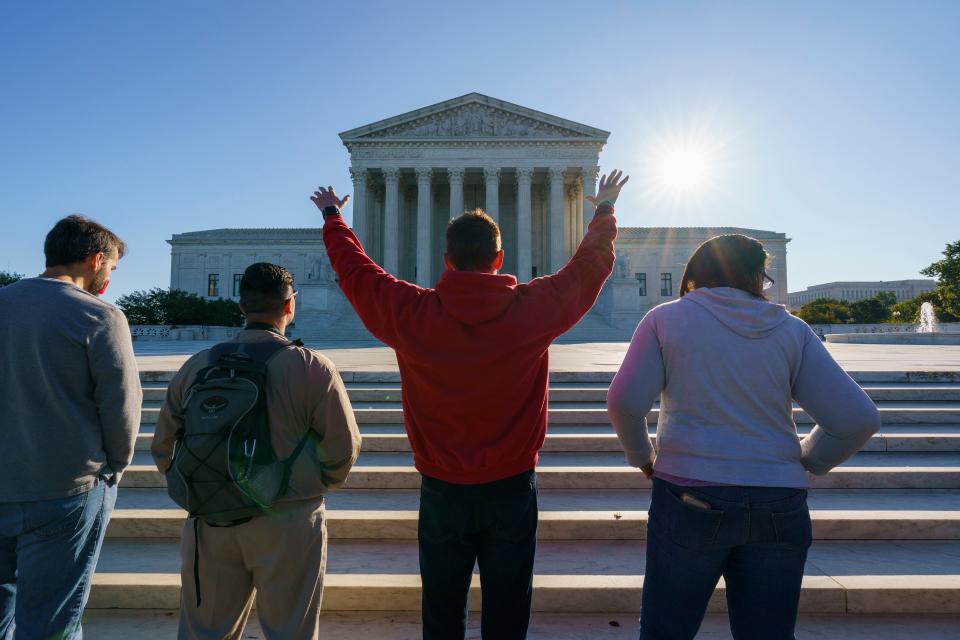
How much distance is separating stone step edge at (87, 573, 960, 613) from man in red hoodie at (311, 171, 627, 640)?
57.2 inches

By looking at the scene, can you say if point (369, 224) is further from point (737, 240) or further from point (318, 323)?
point (737, 240)

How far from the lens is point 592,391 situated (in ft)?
25.3

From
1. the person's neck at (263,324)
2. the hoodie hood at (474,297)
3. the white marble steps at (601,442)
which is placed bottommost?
the white marble steps at (601,442)

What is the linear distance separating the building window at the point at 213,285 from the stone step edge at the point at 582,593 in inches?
2823

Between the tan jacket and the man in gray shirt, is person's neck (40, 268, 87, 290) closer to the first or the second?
the man in gray shirt

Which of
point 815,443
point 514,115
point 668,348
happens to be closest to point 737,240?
point 668,348

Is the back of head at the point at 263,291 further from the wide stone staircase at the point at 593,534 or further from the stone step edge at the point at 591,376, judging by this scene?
the stone step edge at the point at 591,376

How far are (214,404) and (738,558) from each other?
2.26m

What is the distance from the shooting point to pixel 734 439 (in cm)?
229

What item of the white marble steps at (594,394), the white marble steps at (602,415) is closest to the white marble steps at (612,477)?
the white marble steps at (602,415)

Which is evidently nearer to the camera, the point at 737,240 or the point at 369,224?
the point at 737,240

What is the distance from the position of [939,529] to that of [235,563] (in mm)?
5326

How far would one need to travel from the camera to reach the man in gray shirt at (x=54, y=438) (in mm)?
2570

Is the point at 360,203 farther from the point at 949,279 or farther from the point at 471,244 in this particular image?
the point at 949,279
